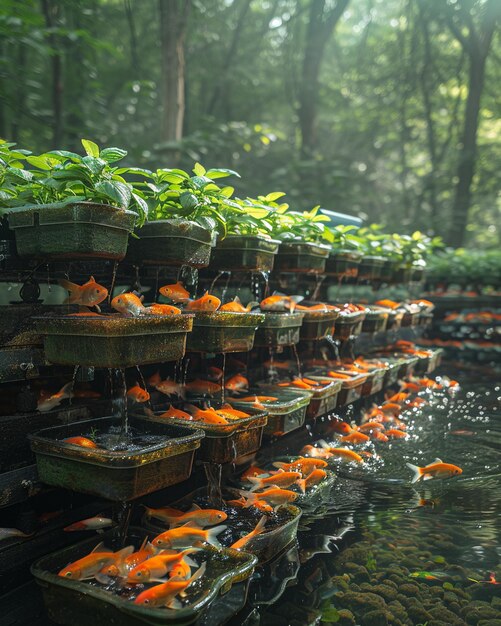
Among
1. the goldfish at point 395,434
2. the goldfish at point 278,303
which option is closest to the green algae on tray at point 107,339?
the goldfish at point 278,303

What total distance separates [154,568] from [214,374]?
262cm

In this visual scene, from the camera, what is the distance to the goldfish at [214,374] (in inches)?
205

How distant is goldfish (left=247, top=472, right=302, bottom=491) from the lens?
413 cm

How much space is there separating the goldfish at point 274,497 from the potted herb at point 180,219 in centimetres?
183

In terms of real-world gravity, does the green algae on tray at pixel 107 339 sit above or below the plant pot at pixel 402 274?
below

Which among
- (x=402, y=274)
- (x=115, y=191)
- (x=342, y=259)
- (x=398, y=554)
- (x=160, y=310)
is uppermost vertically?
(x=115, y=191)

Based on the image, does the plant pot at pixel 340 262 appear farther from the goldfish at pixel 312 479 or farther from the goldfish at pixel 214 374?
the goldfish at pixel 312 479

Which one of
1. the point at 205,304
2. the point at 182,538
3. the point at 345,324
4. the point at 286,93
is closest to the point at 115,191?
the point at 205,304

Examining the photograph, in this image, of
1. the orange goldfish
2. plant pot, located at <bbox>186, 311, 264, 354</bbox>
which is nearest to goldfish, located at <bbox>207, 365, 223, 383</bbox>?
plant pot, located at <bbox>186, 311, 264, 354</bbox>

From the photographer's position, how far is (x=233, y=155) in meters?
19.8

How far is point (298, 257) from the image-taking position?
620 centimetres

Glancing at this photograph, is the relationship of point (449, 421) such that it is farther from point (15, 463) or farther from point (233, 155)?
point (233, 155)

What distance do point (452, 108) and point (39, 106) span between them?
61.0ft

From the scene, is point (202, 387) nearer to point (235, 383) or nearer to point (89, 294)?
point (235, 383)
